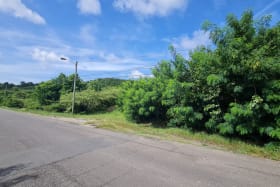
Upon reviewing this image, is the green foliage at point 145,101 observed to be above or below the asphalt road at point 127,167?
above

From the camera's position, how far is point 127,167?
156 inches

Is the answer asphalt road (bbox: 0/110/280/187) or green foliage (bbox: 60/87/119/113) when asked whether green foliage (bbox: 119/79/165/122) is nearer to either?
asphalt road (bbox: 0/110/280/187)

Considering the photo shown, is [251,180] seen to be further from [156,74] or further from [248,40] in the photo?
[156,74]

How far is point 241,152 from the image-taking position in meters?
5.46

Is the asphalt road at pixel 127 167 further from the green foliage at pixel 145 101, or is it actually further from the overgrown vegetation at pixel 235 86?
the green foliage at pixel 145 101

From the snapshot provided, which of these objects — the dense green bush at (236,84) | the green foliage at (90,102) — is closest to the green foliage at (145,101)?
the dense green bush at (236,84)

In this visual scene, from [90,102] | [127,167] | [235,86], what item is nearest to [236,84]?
[235,86]

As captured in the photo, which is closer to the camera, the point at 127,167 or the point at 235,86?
the point at 127,167

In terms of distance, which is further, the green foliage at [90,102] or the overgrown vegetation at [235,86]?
the green foliage at [90,102]

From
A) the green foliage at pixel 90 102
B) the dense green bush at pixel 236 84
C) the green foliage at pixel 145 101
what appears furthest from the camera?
the green foliage at pixel 90 102

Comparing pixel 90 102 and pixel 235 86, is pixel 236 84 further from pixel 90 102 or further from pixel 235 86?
pixel 90 102

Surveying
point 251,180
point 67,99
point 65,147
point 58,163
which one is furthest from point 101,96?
point 251,180

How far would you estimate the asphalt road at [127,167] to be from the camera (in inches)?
129

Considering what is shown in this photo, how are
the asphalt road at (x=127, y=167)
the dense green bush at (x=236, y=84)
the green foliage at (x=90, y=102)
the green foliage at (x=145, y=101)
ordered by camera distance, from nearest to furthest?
the asphalt road at (x=127, y=167) < the dense green bush at (x=236, y=84) < the green foliage at (x=145, y=101) < the green foliage at (x=90, y=102)
